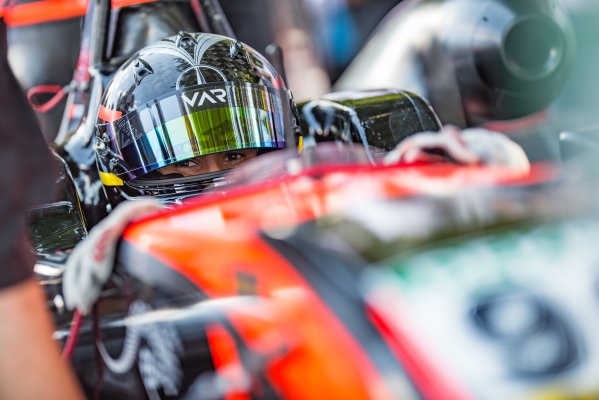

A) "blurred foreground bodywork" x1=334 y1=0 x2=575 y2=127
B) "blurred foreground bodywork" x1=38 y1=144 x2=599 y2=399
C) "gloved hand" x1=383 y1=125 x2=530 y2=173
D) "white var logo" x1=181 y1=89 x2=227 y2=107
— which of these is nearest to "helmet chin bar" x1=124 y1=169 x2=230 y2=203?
"white var logo" x1=181 y1=89 x2=227 y2=107

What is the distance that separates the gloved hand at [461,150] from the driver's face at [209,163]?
1.52 ft

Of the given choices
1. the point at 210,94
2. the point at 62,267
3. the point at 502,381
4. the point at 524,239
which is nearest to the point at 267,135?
the point at 210,94

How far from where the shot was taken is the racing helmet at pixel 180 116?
145 cm

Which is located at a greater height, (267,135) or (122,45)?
(122,45)

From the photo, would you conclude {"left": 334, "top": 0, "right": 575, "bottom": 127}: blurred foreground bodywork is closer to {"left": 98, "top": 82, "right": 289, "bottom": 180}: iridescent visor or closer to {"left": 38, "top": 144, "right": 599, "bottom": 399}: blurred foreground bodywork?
{"left": 98, "top": 82, "right": 289, "bottom": 180}: iridescent visor

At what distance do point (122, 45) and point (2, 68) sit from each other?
1.44m

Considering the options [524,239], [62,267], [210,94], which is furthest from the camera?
[210,94]

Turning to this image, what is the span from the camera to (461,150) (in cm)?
119

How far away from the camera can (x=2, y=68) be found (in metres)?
0.63

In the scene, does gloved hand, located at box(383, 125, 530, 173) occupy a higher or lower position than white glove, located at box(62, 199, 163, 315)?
lower

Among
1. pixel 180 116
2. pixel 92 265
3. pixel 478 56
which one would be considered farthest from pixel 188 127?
pixel 478 56

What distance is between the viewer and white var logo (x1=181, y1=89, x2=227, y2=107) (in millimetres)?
1458

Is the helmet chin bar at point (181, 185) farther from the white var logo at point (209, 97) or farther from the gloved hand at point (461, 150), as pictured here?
the gloved hand at point (461, 150)

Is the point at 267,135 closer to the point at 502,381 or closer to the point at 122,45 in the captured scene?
the point at 122,45
